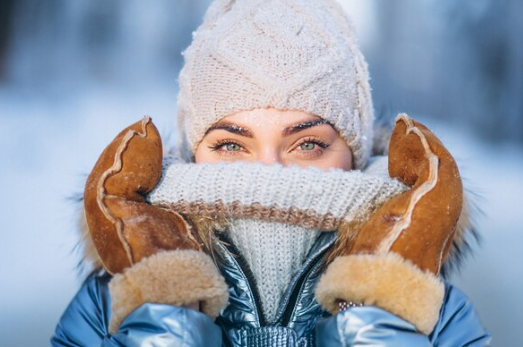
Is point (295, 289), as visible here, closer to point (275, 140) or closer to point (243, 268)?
point (243, 268)

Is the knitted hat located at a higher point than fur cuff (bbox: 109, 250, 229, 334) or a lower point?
higher

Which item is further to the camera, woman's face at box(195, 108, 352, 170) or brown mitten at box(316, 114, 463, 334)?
woman's face at box(195, 108, 352, 170)

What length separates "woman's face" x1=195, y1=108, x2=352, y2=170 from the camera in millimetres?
1370

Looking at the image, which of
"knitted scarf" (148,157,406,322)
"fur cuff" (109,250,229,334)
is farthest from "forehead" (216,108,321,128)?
"fur cuff" (109,250,229,334)

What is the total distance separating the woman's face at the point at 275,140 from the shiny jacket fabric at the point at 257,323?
19cm

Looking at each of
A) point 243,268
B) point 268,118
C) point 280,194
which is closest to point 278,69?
point 268,118

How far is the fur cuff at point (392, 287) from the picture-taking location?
1.05 metres

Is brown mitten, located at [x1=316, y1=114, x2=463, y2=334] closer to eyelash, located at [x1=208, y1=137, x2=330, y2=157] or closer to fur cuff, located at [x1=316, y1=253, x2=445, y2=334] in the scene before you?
fur cuff, located at [x1=316, y1=253, x2=445, y2=334]

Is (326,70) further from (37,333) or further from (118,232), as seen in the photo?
(37,333)

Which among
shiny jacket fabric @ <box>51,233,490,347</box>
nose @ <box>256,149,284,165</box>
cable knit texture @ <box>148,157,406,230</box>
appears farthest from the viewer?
nose @ <box>256,149,284,165</box>

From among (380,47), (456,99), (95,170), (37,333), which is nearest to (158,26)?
(380,47)

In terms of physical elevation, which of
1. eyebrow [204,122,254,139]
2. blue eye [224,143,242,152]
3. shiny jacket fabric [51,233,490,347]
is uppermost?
eyebrow [204,122,254,139]

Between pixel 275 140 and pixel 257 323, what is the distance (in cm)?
38

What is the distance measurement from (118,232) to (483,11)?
3.64 metres
